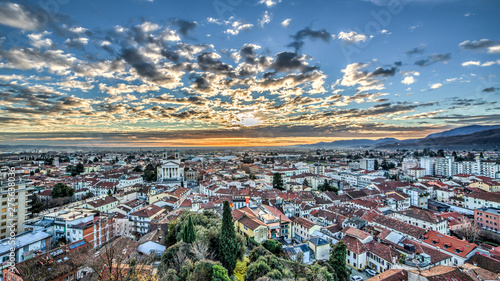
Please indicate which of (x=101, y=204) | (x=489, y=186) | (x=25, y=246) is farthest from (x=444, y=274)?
(x=489, y=186)

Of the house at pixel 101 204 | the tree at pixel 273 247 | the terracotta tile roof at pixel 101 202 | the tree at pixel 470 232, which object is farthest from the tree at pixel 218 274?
the tree at pixel 470 232

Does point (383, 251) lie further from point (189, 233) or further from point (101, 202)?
point (101, 202)

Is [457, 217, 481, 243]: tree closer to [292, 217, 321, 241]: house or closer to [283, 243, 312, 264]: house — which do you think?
[292, 217, 321, 241]: house

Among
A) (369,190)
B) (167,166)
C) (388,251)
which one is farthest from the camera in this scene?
(167,166)

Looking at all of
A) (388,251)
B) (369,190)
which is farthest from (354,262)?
(369,190)

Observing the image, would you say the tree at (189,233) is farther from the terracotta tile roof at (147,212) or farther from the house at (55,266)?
the terracotta tile roof at (147,212)

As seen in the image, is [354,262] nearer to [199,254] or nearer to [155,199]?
[199,254]
